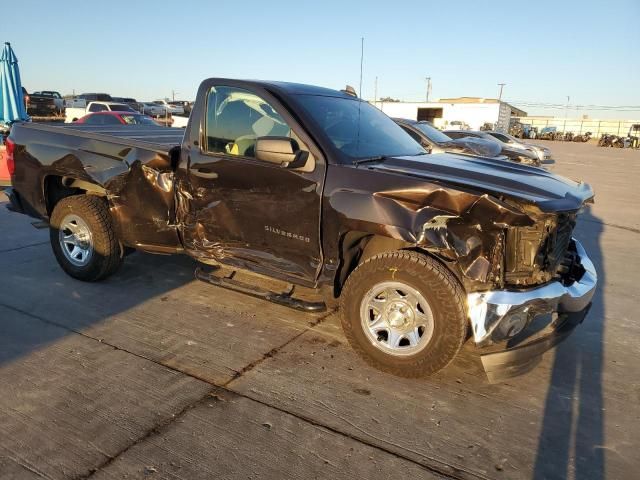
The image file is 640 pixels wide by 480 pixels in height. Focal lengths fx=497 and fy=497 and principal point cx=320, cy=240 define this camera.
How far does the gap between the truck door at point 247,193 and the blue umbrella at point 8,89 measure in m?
9.49

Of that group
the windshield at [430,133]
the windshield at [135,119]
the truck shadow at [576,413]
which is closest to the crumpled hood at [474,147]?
the windshield at [430,133]

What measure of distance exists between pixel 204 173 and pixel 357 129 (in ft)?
4.23

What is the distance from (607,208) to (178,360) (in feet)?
34.2

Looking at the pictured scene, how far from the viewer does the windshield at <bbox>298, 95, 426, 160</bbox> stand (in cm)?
374

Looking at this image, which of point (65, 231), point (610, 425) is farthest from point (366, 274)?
point (65, 231)

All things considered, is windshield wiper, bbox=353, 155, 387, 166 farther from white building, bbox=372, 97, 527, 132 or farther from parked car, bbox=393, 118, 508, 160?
white building, bbox=372, 97, 527, 132

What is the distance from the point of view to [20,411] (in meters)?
2.85

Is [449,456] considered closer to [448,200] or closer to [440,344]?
[440,344]

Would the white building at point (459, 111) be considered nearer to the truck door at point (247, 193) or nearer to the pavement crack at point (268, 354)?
the truck door at point (247, 193)

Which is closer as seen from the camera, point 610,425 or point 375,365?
point 610,425

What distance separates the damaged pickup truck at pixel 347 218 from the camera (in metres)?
3.04

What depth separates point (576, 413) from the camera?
9.99 ft

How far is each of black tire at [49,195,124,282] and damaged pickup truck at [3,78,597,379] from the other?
0.02m

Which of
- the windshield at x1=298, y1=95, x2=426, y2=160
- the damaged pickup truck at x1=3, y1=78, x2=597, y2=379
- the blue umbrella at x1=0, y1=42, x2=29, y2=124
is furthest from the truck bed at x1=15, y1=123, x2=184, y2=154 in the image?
the blue umbrella at x1=0, y1=42, x2=29, y2=124
